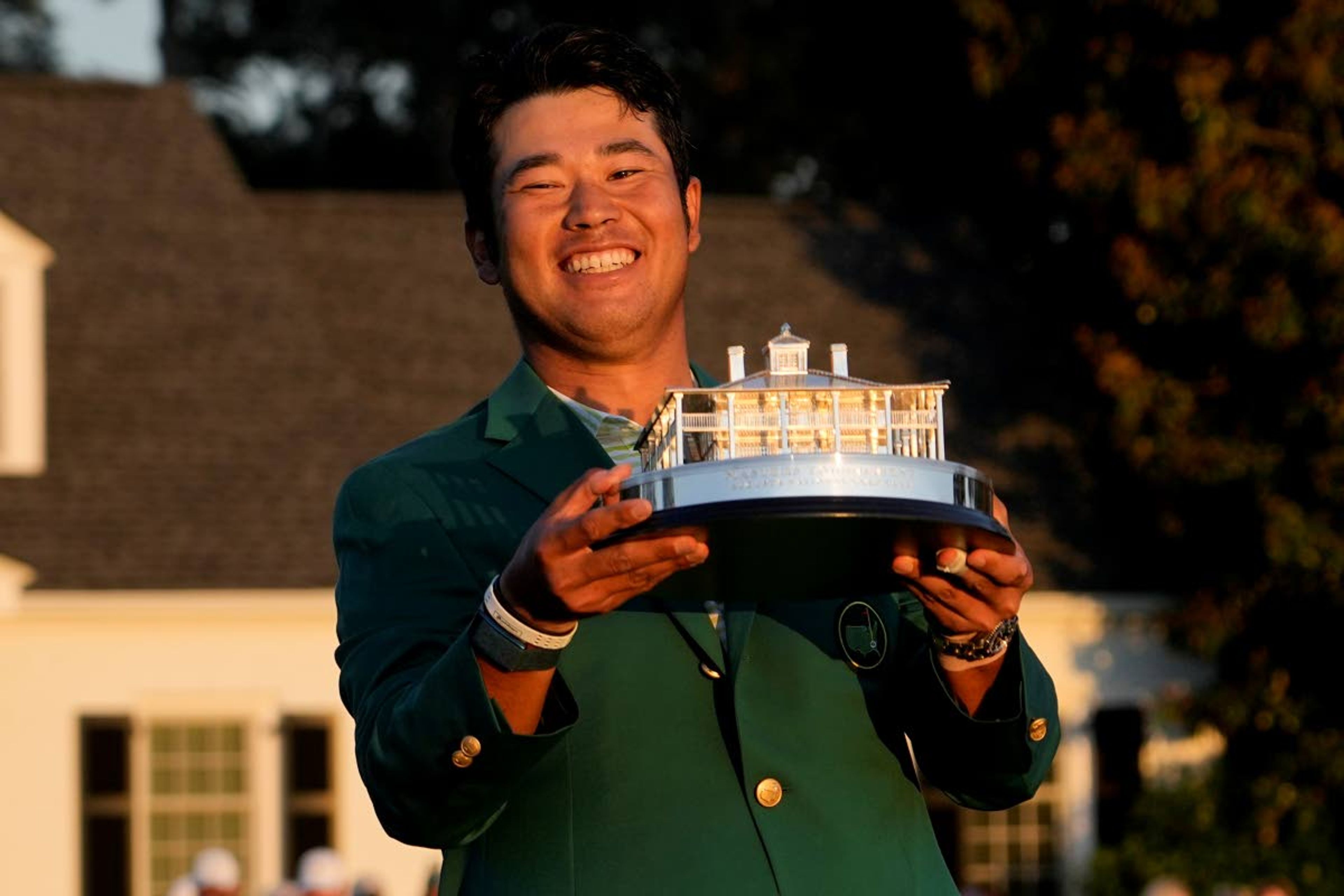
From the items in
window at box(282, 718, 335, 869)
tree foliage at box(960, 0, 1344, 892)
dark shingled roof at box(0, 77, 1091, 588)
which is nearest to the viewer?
tree foliage at box(960, 0, 1344, 892)

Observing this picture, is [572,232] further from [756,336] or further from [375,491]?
[756,336]

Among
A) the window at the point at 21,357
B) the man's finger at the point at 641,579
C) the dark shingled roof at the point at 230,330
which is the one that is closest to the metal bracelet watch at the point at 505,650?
the man's finger at the point at 641,579

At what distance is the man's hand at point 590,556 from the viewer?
3164 mm

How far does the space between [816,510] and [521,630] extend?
43cm

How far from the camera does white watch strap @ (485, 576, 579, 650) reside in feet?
11.0

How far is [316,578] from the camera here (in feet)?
62.2

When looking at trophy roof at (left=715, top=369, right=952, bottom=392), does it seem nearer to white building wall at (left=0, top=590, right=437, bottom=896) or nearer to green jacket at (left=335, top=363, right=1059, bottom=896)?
green jacket at (left=335, top=363, right=1059, bottom=896)

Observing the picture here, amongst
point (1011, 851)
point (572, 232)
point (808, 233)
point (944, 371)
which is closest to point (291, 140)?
point (808, 233)

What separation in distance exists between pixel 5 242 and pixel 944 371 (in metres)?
7.77

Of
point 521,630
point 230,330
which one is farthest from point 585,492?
point 230,330

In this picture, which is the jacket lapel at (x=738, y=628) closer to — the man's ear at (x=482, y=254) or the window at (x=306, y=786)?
the man's ear at (x=482, y=254)

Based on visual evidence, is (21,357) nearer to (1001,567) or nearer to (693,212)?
(693,212)

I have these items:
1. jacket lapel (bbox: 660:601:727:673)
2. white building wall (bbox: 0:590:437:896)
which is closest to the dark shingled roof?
white building wall (bbox: 0:590:437:896)

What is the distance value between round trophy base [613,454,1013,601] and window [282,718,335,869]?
15617 mm
